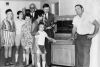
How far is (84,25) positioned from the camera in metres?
3.78

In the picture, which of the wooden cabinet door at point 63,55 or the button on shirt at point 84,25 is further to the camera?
the wooden cabinet door at point 63,55

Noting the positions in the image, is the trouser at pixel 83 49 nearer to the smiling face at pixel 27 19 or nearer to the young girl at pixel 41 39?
the young girl at pixel 41 39

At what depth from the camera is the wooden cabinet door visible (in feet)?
14.8

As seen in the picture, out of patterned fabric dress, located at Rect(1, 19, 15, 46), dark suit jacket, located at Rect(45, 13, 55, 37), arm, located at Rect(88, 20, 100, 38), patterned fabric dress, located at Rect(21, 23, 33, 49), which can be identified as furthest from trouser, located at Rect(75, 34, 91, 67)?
patterned fabric dress, located at Rect(1, 19, 15, 46)

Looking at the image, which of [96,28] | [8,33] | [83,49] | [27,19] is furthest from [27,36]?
[96,28]

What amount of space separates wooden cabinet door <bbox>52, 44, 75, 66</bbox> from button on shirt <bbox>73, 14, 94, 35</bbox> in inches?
28.6

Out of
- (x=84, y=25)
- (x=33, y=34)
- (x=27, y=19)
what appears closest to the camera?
(x=84, y=25)

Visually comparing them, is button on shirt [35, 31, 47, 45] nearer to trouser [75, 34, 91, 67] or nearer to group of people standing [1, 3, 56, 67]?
group of people standing [1, 3, 56, 67]

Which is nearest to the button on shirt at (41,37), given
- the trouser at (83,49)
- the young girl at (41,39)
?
the young girl at (41,39)

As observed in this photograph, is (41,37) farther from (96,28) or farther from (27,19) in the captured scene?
(96,28)

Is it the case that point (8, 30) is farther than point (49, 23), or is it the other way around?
point (8, 30)

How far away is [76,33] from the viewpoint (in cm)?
402

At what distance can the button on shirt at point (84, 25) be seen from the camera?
3.77m

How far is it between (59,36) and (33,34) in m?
0.61
